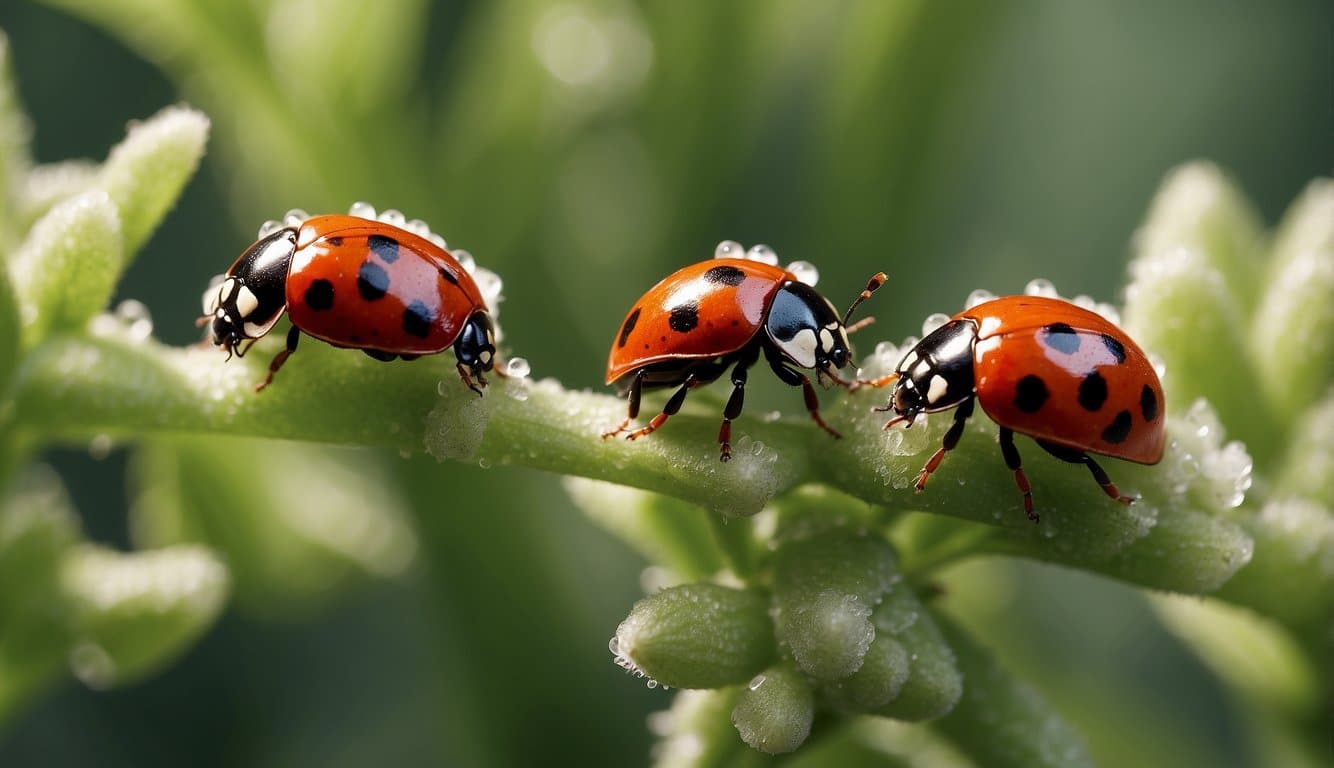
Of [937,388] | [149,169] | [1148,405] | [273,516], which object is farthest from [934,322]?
[273,516]

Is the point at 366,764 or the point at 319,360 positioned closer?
the point at 319,360

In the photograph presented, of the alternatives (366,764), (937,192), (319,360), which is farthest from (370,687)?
(319,360)

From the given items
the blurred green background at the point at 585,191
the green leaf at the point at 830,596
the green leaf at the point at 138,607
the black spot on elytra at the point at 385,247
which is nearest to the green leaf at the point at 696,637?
the green leaf at the point at 830,596

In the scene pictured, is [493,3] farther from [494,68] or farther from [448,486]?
[448,486]

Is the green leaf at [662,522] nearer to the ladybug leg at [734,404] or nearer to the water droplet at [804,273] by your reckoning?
the ladybug leg at [734,404]

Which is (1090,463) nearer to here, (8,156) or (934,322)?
(934,322)

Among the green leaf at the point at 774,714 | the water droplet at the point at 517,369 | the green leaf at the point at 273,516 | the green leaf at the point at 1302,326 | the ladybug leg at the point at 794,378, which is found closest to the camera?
the green leaf at the point at 774,714
